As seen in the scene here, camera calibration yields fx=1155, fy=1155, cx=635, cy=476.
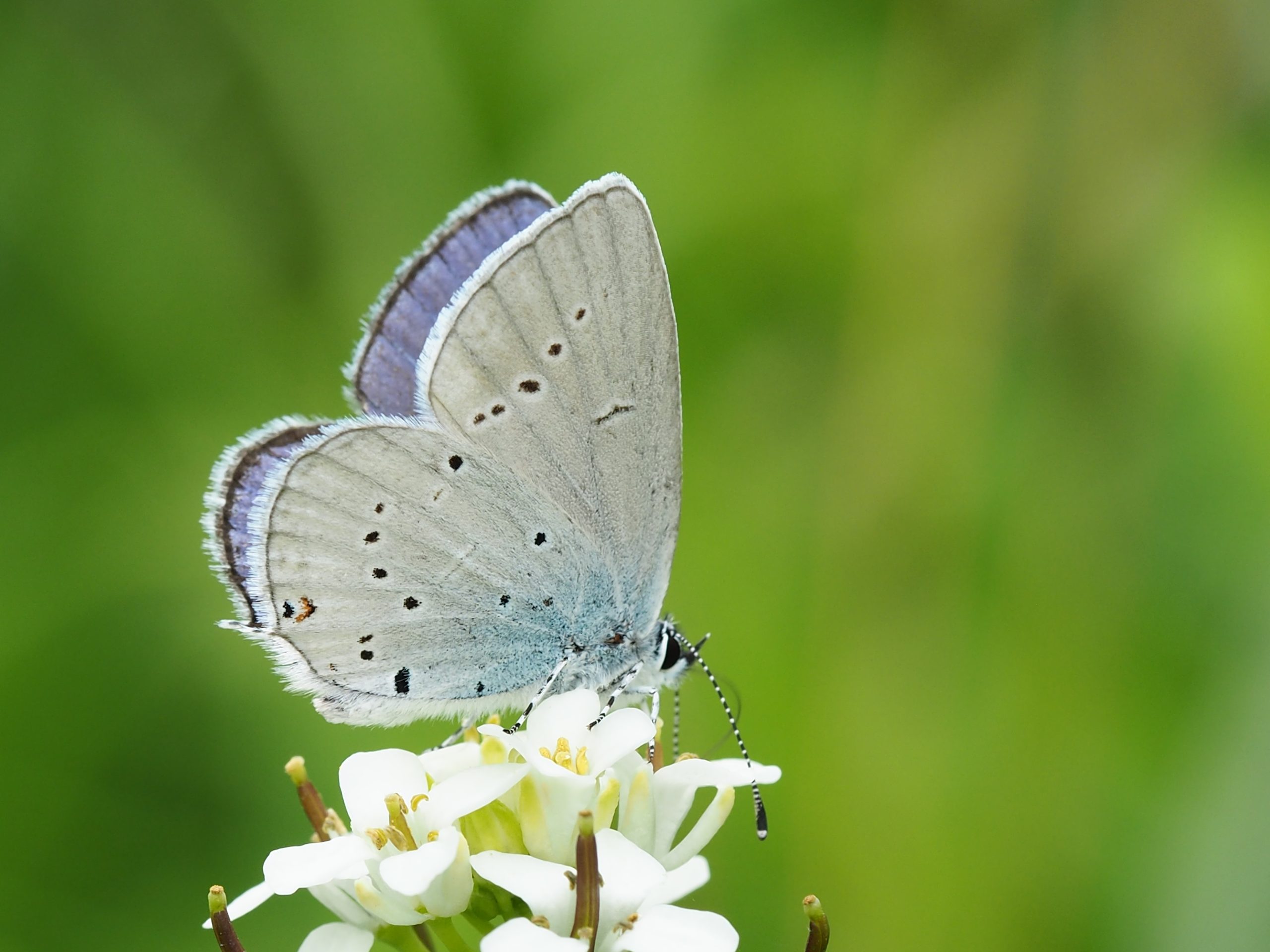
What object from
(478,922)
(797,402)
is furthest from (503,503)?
(797,402)

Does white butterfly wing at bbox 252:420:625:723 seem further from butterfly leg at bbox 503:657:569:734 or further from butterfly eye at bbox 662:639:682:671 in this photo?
butterfly eye at bbox 662:639:682:671

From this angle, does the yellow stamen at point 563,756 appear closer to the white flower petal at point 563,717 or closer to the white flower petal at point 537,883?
the white flower petal at point 563,717

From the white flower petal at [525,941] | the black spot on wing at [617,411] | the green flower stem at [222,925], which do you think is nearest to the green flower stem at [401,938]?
the green flower stem at [222,925]

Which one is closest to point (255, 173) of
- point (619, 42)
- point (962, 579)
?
point (619, 42)

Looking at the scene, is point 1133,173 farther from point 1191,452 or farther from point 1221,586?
point 1221,586

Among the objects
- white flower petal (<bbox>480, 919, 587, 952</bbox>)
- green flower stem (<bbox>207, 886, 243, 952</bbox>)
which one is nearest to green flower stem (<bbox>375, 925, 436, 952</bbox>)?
green flower stem (<bbox>207, 886, 243, 952</bbox>)
